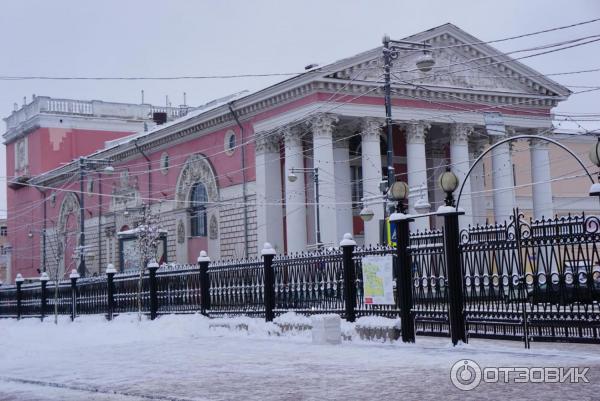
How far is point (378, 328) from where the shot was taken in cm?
1708

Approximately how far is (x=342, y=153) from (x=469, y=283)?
1094 inches

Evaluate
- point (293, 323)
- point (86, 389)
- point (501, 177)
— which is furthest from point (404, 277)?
point (501, 177)

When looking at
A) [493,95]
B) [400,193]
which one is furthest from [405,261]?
[493,95]

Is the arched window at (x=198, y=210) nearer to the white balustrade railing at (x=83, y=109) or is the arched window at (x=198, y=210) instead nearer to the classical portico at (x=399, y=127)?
the classical portico at (x=399, y=127)

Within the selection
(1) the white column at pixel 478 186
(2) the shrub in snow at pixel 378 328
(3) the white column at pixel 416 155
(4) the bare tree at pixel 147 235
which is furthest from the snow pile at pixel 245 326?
(1) the white column at pixel 478 186

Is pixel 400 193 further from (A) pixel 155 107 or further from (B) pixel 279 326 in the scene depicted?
(A) pixel 155 107

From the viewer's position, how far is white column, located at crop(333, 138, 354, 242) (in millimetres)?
41188

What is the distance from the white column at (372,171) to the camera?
3900 cm

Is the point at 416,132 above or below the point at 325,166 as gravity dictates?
above

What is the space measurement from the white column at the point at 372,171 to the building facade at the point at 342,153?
59mm

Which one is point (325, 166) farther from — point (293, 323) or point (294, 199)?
point (293, 323)

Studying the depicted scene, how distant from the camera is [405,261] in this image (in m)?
16.7

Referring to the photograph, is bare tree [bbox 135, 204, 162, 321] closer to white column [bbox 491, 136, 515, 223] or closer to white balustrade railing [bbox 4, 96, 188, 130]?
white balustrade railing [bbox 4, 96, 188, 130]

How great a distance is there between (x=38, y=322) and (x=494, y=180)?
24.4m
